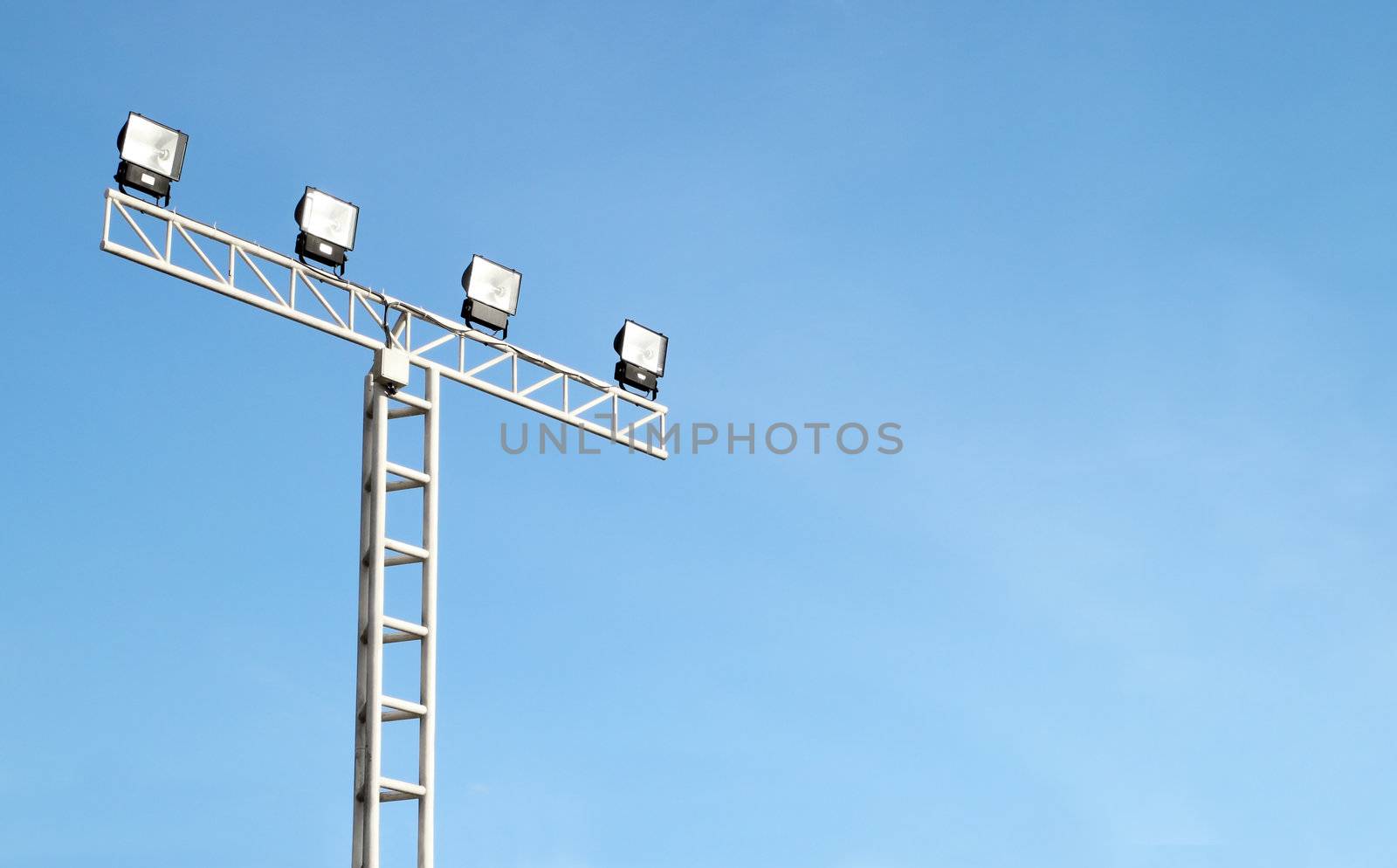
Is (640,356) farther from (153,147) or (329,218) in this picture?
(153,147)

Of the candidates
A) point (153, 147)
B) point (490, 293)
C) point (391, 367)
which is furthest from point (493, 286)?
point (153, 147)

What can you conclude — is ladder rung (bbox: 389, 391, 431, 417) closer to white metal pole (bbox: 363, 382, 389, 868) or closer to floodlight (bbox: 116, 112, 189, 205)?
white metal pole (bbox: 363, 382, 389, 868)

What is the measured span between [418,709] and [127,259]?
235 inches

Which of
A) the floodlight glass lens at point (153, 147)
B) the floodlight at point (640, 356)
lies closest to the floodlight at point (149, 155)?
the floodlight glass lens at point (153, 147)

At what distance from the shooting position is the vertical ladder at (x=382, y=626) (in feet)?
77.1

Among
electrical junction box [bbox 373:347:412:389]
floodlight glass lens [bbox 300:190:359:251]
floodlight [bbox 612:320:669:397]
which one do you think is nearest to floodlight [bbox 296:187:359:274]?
floodlight glass lens [bbox 300:190:359:251]

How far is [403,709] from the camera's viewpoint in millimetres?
24094

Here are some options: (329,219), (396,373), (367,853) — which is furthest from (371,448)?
(367,853)

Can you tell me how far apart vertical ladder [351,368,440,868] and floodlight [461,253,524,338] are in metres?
1.72

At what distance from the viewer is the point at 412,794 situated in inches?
942

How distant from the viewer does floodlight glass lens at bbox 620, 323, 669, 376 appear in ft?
95.5

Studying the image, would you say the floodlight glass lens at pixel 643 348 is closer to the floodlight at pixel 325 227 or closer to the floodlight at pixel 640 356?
the floodlight at pixel 640 356

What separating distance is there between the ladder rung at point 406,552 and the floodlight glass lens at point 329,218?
372 centimetres

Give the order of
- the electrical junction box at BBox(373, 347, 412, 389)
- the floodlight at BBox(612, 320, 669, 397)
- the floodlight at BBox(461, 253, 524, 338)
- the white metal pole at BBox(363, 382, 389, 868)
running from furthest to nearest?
1. the floodlight at BBox(612, 320, 669, 397)
2. the floodlight at BBox(461, 253, 524, 338)
3. the electrical junction box at BBox(373, 347, 412, 389)
4. the white metal pole at BBox(363, 382, 389, 868)
